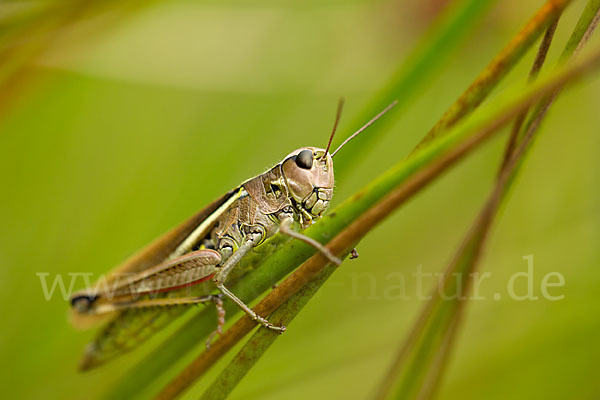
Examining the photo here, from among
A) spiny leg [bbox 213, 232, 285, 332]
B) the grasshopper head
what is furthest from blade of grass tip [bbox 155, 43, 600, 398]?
the grasshopper head

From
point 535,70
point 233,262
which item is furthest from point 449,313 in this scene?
point 233,262

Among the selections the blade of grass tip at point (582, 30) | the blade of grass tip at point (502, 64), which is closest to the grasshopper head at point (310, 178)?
the blade of grass tip at point (502, 64)

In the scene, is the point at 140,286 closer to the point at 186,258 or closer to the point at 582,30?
the point at 186,258

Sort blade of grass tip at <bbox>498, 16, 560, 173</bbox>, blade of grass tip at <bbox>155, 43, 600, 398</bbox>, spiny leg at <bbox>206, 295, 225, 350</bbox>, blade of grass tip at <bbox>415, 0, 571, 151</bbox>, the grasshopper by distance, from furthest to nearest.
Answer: the grasshopper < spiny leg at <bbox>206, 295, 225, 350</bbox> < blade of grass tip at <bbox>498, 16, 560, 173</bbox> < blade of grass tip at <bbox>415, 0, 571, 151</bbox> < blade of grass tip at <bbox>155, 43, 600, 398</bbox>

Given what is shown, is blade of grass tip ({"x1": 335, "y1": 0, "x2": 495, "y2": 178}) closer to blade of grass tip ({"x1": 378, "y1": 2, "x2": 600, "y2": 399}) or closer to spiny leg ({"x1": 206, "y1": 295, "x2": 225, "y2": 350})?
blade of grass tip ({"x1": 378, "y1": 2, "x2": 600, "y2": 399})

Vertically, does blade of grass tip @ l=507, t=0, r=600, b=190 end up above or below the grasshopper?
above

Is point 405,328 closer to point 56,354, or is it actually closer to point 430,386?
point 430,386
